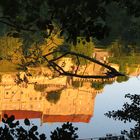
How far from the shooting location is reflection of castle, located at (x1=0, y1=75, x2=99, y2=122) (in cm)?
1897

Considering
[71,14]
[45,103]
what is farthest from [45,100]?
[71,14]

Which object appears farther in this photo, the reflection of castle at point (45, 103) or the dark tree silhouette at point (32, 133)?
the reflection of castle at point (45, 103)

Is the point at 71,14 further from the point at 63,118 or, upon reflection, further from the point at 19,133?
the point at 63,118

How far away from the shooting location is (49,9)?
254 cm

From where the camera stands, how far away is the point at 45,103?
21219 millimetres

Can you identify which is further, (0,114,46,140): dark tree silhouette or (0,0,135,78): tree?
(0,114,46,140): dark tree silhouette

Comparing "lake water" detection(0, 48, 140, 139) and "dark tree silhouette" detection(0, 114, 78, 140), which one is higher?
"lake water" detection(0, 48, 140, 139)

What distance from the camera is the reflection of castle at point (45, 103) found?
62.2ft

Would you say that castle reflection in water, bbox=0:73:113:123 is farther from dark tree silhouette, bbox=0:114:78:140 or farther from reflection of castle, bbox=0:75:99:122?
dark tree silhouette, bbox=0:114:78:140

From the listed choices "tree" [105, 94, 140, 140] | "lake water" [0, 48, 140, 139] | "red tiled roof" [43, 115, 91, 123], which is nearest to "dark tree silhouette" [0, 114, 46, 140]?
"tree" [105, 94, 140, 140]

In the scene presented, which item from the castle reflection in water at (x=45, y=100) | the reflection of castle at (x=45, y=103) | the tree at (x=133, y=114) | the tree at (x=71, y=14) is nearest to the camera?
the tree at (x=71, y=14)

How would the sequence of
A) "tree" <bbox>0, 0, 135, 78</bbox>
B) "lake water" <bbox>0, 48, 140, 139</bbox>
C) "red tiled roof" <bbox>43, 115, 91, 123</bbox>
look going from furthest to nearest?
"red tiled roof" <bbox>43, 115, 91, 123</bbox>
"lake water" <bbox>0, 48, 140, 139</bbox>
"tree" <bbox>0, 0, 135, 78</bbox>

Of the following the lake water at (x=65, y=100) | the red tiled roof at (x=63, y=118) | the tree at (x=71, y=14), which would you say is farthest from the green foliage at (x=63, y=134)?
the red tiled roof at (x=63, y=118)

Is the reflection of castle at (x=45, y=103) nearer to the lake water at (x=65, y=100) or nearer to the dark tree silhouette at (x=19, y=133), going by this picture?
the lake water at (x=65, y=100)
